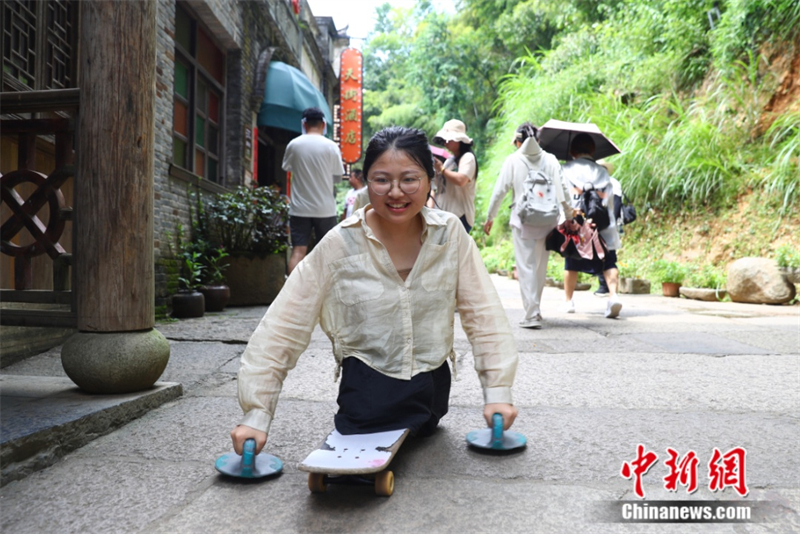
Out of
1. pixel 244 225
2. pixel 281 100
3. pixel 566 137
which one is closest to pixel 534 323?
pixel 566 137

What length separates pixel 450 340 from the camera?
2141 mm

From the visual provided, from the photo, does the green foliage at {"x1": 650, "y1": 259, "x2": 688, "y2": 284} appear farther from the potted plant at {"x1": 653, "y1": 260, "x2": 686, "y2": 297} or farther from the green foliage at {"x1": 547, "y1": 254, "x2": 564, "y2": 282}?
the green foliage at {"x1": 547, "y1": 254, "x2": 564, "y2": 282}

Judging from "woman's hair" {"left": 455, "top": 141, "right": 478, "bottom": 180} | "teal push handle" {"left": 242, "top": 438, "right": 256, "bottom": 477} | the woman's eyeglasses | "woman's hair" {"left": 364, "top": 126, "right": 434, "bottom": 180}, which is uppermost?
"woman's hair" {"left": 455, "top": 141, "right": 478, "bottom": 180}

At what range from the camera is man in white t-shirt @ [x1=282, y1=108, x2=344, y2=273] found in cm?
621

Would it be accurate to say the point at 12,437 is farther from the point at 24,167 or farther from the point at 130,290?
the point at 24,167

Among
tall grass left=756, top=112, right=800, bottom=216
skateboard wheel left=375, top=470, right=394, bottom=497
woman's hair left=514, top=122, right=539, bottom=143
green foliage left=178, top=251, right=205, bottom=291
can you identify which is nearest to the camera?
skateboard wheel left=375, top=470, right=394, bottom=497

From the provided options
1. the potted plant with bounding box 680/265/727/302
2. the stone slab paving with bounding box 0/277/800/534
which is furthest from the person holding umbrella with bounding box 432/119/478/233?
the potted plant with bounding box 680/265/727/302

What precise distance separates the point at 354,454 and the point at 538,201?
11.7ft

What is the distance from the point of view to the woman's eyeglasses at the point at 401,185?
1.98 metres

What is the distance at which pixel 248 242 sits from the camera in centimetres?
673

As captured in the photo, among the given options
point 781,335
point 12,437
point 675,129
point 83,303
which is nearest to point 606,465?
point 12,437

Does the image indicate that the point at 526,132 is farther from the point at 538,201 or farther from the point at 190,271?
the point at 190,271

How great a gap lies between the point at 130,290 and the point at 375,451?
1365 mm
